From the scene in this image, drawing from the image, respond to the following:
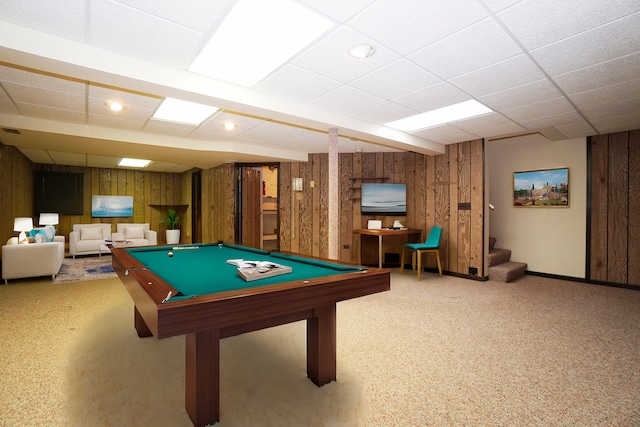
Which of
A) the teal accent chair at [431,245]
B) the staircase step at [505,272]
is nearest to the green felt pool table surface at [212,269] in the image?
the teal accent chair at [431,245]

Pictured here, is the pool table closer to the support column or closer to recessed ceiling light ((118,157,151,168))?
the support column

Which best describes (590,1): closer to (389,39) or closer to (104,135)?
(389,39)

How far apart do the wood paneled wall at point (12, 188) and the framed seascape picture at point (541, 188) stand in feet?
31.3

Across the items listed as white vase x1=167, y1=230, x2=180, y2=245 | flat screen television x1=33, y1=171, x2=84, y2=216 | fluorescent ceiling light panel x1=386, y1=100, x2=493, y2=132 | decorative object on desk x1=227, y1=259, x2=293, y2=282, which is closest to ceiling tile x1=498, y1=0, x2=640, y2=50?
fluorescent ceiling light panel x1=386, y1=100, x2=493, y2=132

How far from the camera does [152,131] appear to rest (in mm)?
5250

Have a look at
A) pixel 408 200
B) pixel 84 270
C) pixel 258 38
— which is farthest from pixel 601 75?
pixel 84 270

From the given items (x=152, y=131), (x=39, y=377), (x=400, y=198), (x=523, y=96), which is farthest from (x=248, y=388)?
(x=400, y=198)

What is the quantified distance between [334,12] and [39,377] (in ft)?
10.7

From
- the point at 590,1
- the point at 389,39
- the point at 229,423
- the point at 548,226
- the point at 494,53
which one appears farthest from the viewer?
the point at 548,226

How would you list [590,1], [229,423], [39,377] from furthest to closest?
[39,377] → [590,1] → [229,423]

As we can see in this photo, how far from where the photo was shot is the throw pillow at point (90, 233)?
7.52 meters

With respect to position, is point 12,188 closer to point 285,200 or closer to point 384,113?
point 285,200

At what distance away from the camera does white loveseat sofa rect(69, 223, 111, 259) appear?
7.14 meters

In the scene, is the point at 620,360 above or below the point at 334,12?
below
